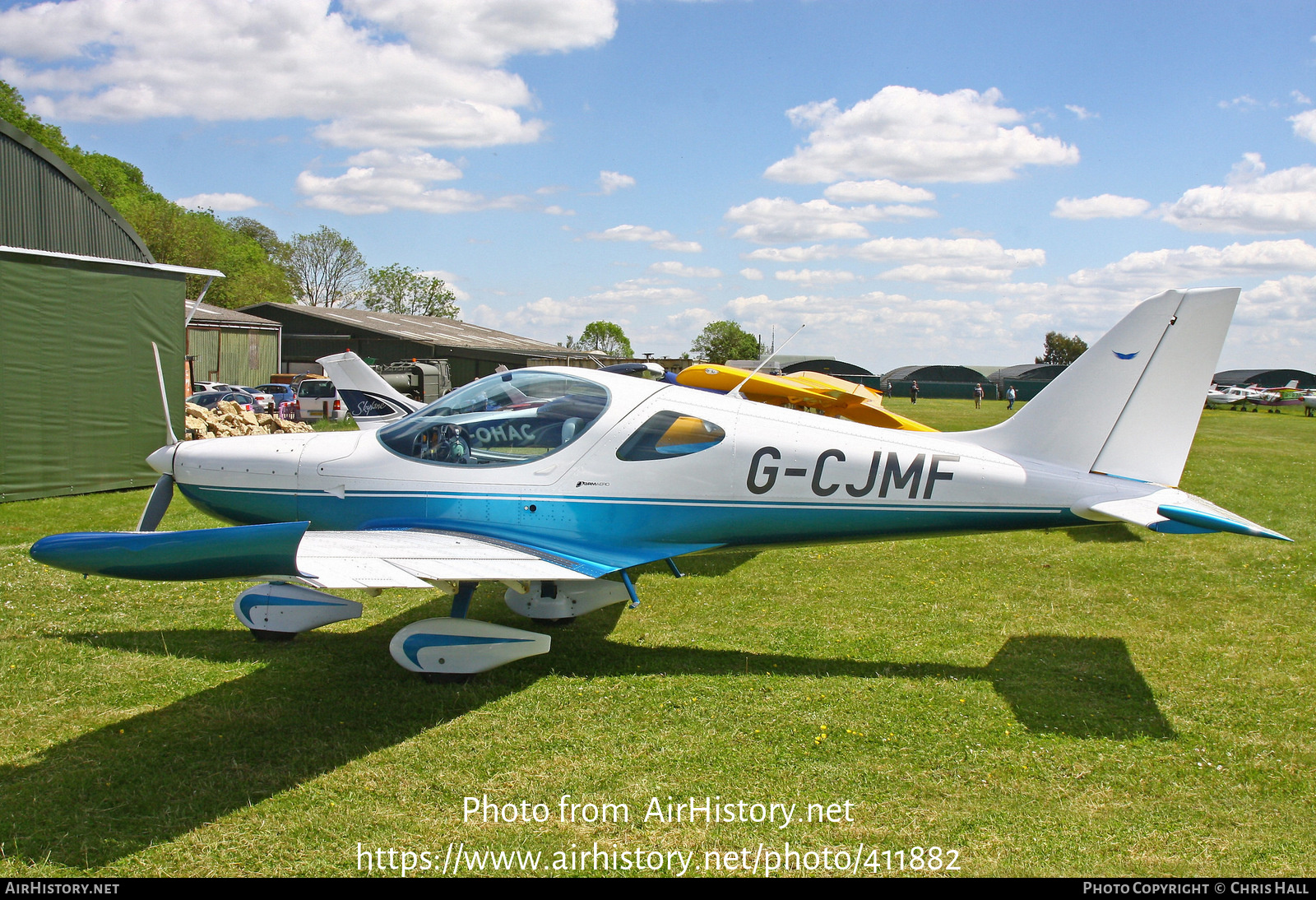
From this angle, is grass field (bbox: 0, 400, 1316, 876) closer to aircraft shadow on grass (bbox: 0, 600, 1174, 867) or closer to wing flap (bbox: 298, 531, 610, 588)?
aircraft shadow on grass (bbox: 0, 600, 1174, 867)

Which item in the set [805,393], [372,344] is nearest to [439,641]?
[805,393]

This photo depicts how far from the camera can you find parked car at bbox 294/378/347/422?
27.1 metres

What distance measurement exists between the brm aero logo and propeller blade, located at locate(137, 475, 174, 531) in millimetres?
4282

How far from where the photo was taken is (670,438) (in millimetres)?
5668

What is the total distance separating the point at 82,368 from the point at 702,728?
39.9 ft

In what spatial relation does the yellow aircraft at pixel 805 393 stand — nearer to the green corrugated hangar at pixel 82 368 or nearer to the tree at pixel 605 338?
the green corrugated hangar at pixel 82 368

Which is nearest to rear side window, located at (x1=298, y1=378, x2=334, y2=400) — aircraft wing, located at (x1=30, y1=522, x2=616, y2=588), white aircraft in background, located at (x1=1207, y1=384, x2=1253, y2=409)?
aircraft wing, located at (x1=30, y1=522, x2=616, y2=588)

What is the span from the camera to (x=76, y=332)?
40.5 ft

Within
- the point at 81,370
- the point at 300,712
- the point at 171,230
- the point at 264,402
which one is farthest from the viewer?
the point at 171,230

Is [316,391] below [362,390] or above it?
below

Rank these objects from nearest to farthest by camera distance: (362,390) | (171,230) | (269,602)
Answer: (269,602), (362,390), (171,230)

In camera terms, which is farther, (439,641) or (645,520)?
(645,520)

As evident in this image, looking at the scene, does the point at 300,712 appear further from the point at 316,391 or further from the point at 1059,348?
the point at 1059,348

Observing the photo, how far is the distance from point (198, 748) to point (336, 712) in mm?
727
